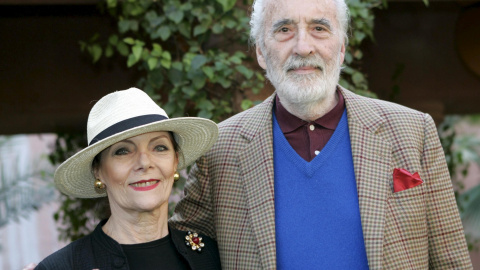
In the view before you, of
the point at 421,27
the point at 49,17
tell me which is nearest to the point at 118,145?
the point at 49,17

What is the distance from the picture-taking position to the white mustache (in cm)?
257

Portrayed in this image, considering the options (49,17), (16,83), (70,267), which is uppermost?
(49,17)

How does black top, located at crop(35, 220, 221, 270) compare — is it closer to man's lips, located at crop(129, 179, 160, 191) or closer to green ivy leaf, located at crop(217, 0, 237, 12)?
man's lips, located at crop(129, 179, 160, 191)

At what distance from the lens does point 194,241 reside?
8.29 ft

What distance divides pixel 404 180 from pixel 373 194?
0.35ft

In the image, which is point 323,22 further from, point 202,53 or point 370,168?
point 202,53

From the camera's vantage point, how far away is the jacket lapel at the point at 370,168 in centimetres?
238

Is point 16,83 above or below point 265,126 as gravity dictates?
above

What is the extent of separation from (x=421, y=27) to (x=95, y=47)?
7.13 ft

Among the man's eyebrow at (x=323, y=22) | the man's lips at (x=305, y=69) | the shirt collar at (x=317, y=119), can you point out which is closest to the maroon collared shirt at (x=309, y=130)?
the shirt collar at (x=317, y=119)

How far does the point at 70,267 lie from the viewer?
7.54ft

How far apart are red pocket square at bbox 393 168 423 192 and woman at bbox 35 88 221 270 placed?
0.64m

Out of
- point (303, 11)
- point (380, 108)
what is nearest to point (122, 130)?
point (303, 11)

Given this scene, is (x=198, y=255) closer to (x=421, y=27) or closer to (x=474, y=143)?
(x=421, y=27)
